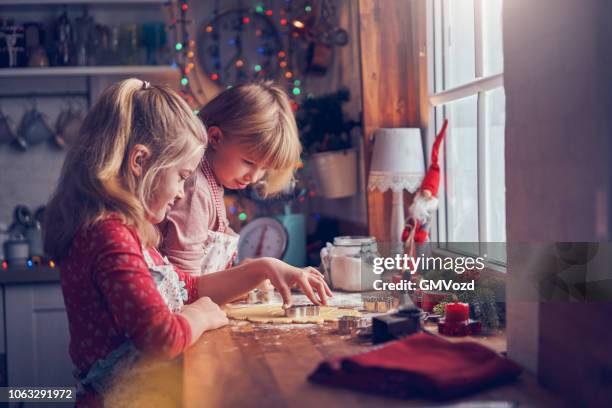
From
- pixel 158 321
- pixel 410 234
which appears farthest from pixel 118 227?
pixel 410 234

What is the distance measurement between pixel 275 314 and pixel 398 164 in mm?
854

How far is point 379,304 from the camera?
171cm

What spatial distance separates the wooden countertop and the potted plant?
4.66 feet

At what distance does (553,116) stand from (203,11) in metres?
2.79

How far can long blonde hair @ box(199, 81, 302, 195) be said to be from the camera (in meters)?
1.95

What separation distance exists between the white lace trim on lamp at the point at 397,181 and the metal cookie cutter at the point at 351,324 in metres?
0.92

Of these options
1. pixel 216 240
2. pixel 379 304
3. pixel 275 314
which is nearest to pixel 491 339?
pixel 379 304

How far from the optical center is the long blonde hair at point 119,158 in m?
1.31

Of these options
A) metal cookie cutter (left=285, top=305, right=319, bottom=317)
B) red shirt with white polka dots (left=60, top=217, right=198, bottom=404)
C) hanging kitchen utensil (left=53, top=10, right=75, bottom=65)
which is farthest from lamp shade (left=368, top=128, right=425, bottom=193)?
hanging kitchen utensil (left=53, top=10, right=75, bottom=65)

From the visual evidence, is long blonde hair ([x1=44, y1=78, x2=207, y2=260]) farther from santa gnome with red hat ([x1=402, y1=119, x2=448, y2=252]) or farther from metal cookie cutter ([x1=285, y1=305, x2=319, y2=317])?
santa gnome with red hat ([x1=402, y1=119, x2=448, y2=252])

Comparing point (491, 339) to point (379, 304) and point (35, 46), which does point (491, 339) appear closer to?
point (379, 304)

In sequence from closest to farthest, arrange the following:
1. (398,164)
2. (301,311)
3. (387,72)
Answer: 1. (301,311)
2. (398,164)
3. (387,72)

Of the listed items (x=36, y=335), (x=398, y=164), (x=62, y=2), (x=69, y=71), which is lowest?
(x=36, y=335)

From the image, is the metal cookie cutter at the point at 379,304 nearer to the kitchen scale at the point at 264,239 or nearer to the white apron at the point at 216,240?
the white apron at the point at 216,240
